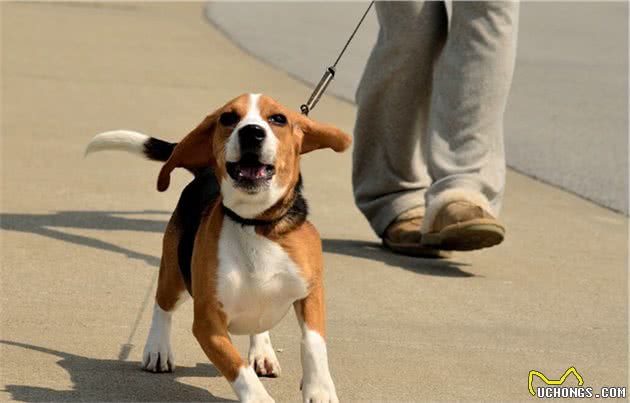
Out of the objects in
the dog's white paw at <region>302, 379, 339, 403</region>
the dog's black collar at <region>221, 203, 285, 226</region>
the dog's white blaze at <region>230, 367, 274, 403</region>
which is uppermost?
the dog's black collar at <region>221, 203, 285, 226</region>

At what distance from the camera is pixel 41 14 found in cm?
1839

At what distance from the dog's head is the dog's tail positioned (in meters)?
0.92

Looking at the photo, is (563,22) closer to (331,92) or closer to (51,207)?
(331,92)

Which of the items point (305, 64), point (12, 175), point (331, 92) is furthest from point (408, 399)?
point (305, 64)

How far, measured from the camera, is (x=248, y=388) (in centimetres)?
416

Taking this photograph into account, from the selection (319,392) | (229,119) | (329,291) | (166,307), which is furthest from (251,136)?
(329,291)

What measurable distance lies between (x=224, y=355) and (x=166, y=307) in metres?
0.64

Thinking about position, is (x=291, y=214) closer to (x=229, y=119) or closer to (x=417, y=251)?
(x=229, y=119)

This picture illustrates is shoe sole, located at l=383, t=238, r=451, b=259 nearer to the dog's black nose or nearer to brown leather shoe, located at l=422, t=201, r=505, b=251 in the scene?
brown leather shoe, located at l=422, t=201, r=505, b=251

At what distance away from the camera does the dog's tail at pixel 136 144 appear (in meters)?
5.52

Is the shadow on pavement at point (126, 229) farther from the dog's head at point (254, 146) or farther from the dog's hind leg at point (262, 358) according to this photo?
the dog's head at point (254, 146)

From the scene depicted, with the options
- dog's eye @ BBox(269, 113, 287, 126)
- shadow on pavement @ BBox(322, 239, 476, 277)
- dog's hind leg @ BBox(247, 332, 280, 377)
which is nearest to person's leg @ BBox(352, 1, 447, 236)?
shadow on pavement @ BBox(322, 239, 476, 277)

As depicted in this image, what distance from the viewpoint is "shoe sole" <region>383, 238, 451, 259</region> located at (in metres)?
6.88

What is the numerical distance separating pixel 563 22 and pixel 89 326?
17.7m
